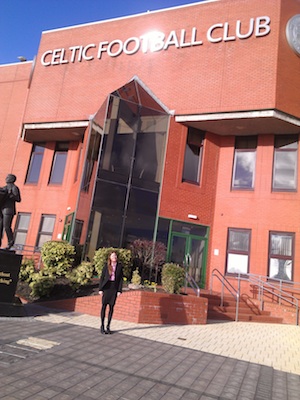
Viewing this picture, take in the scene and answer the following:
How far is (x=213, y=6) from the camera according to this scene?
14461mm

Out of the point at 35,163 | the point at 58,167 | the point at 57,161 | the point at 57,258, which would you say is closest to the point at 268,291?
the point at 57,258

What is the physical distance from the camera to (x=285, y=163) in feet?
46.0

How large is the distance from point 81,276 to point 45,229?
7539 millimetres

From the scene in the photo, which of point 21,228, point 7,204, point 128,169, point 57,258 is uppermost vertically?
point 128,169

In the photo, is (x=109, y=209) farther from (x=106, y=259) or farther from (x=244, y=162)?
(x=244, y=162)

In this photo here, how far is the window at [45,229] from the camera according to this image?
1633 cm

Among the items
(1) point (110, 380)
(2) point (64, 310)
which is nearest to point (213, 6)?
(2) point (64, 310)

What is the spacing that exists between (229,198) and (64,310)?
340 inches

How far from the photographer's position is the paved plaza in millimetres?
3791

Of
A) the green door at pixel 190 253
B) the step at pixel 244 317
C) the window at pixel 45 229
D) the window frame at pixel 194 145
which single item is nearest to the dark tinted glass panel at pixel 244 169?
the window frame at pixel 194 145

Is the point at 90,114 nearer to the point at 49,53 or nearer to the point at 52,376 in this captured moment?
the point at 49,53

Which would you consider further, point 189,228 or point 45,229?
point 45,229

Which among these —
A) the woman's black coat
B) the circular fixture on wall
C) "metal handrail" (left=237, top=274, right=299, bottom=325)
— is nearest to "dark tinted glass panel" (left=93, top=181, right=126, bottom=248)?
"metal handrail" (left=237, top=274, right=299, bottom=325)

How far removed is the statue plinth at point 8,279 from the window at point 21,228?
9579mm
